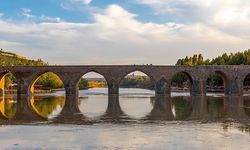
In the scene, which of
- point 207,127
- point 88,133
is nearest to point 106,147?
point 88,133

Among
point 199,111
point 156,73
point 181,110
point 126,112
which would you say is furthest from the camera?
point 156,73

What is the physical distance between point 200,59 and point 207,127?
88027 millimetres

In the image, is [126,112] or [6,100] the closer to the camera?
[126,112]

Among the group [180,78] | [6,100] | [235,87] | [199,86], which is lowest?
[6,100]

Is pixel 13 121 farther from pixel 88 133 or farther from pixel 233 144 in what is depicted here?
Result: pixel 233 144

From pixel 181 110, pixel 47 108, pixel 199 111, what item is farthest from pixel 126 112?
pixel 47 108

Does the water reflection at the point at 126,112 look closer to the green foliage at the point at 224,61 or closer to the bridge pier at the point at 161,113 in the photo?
the bridge pier at the point at 161,113

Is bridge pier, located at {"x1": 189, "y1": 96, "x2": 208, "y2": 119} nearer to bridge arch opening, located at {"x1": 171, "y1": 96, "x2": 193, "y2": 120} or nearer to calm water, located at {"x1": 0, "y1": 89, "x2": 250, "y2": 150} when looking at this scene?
bridge arch opening, located at {"x1": 171, "y1": 96, "x2": 193, "y2": 120}

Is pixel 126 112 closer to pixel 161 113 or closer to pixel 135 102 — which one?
pixel 161 113

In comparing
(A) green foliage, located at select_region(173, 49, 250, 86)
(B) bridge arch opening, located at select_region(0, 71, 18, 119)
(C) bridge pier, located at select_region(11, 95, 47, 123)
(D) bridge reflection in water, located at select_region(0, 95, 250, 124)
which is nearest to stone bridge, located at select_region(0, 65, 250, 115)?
(B) bridge arch opening, located at select_region(0, 71, 18, 119)

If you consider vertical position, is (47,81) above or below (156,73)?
below

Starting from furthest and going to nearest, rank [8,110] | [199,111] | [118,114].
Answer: [8,110] < [199,111] < [118,114]

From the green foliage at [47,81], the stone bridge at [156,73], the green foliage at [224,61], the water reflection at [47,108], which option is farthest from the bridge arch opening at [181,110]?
the green foliage at [47,81]

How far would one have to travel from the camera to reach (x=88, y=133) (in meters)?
18.6
